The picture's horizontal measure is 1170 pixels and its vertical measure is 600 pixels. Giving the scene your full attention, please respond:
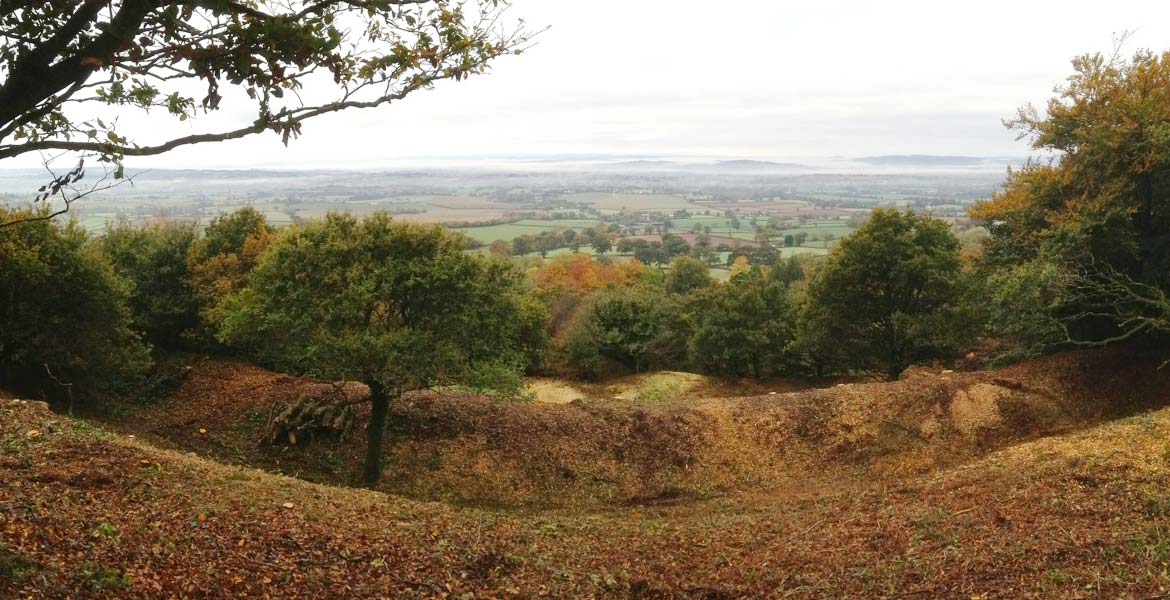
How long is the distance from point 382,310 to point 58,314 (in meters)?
10.4

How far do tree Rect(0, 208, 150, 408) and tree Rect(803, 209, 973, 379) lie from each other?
2354 centimetres

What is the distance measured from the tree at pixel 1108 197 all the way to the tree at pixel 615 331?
66.2ft

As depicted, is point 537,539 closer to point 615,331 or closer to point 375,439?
point 375,439

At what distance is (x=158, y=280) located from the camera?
25312 millimetres

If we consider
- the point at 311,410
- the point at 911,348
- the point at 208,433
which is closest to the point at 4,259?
the point at 208,433

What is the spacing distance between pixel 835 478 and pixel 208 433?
52.7 ft

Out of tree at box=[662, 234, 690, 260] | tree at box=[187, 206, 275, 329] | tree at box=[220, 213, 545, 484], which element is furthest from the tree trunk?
tree at box=[662, 234, 690, 260]

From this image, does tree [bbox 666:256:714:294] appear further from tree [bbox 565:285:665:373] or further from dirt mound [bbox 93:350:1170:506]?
dirt mound [bbox 93:350:1170:506]

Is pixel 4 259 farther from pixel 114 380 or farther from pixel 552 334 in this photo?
pixel 552 334

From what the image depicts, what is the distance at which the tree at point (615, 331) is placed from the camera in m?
36.0

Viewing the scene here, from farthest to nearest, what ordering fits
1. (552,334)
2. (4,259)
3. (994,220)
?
(552,334) → (994,220) → (4,259)

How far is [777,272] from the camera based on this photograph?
2527 inches

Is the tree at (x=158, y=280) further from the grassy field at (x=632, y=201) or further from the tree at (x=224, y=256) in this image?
the grassy field at (x=632, y=201)

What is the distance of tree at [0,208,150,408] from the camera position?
1780cm
